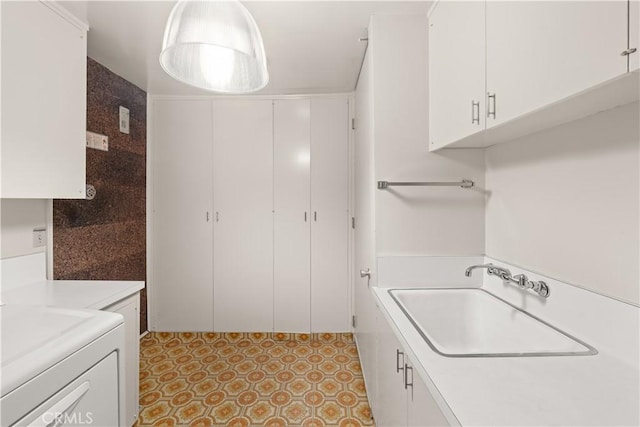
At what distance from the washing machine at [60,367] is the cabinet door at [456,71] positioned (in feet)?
5.65

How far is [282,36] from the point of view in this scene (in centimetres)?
192

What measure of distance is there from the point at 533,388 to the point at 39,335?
5.31 feet

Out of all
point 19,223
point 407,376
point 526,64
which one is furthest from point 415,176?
point 19,223

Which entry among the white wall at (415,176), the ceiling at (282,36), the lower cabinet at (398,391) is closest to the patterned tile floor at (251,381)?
the lower cabinet at (398,391)

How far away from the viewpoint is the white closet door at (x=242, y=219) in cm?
296

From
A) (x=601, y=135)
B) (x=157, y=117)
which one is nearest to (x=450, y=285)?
(x=601, y=135)

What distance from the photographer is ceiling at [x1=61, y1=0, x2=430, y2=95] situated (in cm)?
162

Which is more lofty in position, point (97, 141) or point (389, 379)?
point (97, 141)

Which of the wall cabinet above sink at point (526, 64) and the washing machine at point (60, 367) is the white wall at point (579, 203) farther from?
the washing machine at point (60, 367)

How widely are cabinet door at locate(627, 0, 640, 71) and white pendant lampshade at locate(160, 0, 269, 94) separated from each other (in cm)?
101

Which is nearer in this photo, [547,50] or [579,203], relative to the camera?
[547,50]

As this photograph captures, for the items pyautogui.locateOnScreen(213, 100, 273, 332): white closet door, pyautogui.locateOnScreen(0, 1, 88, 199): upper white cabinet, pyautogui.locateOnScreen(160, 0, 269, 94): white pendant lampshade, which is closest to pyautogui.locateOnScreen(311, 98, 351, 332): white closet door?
pyautogui.locateOnScreen(213, 100, 273, 332): white closet door

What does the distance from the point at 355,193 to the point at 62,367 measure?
2315mm

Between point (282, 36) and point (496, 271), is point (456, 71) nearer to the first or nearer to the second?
point (496, 271)
